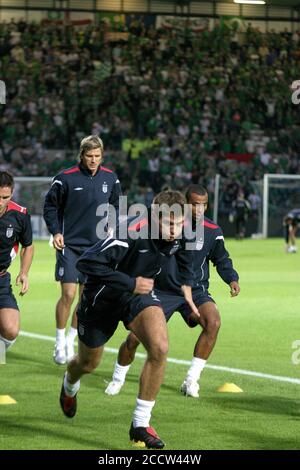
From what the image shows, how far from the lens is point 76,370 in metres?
8.41

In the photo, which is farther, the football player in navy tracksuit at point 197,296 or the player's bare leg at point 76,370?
the football player in navy tracksuit at point 197,296

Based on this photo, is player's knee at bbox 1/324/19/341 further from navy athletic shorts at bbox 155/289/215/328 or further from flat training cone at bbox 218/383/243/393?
flat training cone at bbox 218/383/243/393

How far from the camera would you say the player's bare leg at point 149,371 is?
7477 millimetres

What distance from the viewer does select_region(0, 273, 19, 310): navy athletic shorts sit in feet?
32.6

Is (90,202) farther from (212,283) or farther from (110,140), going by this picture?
(110,140)

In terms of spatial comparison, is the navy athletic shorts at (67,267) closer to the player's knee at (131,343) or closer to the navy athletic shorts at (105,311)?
the player's knee at (131,343)

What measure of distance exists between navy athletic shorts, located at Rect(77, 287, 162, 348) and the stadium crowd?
31.0 metres

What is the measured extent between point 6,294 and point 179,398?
5.79ft

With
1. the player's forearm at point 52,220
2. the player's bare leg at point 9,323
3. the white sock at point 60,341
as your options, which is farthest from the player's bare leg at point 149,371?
the white sock at point 60,341

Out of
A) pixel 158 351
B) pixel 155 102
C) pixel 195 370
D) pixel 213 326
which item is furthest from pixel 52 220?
pixel 155 102

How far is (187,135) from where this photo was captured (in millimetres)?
43688

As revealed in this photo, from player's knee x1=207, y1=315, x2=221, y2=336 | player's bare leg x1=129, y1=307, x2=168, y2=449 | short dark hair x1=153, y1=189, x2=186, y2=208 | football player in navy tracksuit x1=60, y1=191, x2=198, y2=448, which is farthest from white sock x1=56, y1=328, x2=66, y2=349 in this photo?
short dark hair x1=153, y1=189, x2=186, y2=208

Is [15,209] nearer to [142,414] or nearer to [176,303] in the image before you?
[176,303]
